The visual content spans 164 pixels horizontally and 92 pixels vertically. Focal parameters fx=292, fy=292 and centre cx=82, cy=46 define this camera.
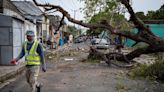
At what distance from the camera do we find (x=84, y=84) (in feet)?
36.9

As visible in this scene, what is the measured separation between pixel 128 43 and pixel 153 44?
3419 cm

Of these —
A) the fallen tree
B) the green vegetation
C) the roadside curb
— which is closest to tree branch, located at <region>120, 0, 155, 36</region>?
the fallen tree

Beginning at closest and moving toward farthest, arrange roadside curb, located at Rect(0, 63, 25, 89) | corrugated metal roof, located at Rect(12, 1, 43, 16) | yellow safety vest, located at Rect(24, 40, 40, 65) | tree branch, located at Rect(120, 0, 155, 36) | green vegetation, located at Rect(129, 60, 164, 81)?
yellow safety vest, located at Rect(24, 40, 40, 65)
roadside curb, located at Rect(0, 63, 25, 89)
green vegetation, located at Rect(129, 60, 164, 81)
tree branch, located at Rect(120, 0, 155, 36)
corrugated metal roof, located at Rect(12, 1, 43, 16)

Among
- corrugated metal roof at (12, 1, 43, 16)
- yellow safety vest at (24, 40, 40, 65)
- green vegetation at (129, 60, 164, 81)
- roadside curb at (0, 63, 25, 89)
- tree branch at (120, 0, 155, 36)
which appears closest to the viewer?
yellow safety vest at (24, 40, 40, 65)

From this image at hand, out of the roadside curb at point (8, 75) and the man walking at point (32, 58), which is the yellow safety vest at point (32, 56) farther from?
the roadside curb at point (8, 75)

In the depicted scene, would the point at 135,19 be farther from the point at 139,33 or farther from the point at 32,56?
the point at 32,56

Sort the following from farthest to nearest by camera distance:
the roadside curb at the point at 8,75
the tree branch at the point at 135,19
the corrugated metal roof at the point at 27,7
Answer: the corrugated metal roof at the point at 27,7 < the tree branch at the point at 135,19 < the roadside curb at the point at 8,75

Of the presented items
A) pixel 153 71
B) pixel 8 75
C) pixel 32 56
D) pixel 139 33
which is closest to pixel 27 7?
pixel 139 33

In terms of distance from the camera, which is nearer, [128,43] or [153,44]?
[153,44]

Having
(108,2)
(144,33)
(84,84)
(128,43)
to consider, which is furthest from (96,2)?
(128,43)

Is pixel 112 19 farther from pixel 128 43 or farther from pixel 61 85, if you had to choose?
pixel 128 43

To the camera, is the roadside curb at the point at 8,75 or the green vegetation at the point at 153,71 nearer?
the roadside curb at the point at 8,75

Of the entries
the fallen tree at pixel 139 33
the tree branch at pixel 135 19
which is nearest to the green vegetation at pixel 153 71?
the fallen tree at pixel 139 33

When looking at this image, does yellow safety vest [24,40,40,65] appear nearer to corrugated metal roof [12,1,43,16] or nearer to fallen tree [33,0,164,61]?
fallen tree [33,0,164,61]
